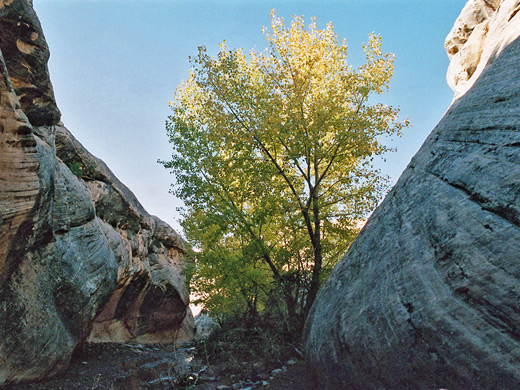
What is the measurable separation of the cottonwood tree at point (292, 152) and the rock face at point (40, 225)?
4489mm

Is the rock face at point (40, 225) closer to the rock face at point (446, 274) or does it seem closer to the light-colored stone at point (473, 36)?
the rock face at point (446, 274)

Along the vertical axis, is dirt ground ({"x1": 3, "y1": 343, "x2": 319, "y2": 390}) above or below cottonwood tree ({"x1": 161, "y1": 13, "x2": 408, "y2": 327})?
below

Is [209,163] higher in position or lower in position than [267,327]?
higher

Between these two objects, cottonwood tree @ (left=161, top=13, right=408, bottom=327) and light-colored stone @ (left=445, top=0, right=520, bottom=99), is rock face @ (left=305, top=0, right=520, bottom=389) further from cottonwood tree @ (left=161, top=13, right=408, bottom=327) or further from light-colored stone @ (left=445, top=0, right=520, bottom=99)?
cottonwood tree @ (left=161, top=13, right=408, bottom=327)

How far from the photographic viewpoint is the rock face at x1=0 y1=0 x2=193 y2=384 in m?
7.57

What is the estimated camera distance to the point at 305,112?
44.1 ft

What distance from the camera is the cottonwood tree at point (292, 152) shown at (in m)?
12.8

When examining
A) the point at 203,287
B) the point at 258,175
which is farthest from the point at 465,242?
the point at 203,287

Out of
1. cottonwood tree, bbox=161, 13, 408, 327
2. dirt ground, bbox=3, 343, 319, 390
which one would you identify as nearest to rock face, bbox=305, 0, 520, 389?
dirt ground, bbox=3, 343, 319, 390

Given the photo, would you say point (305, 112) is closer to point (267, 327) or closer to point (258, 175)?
point (258, 175)

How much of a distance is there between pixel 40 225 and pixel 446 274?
9.58 metres

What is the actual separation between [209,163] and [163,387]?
29.4 ft

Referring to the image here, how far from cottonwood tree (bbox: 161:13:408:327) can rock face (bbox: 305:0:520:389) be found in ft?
22.3

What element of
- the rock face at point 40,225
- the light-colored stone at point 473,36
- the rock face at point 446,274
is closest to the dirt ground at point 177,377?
the rock face at point 40,225
